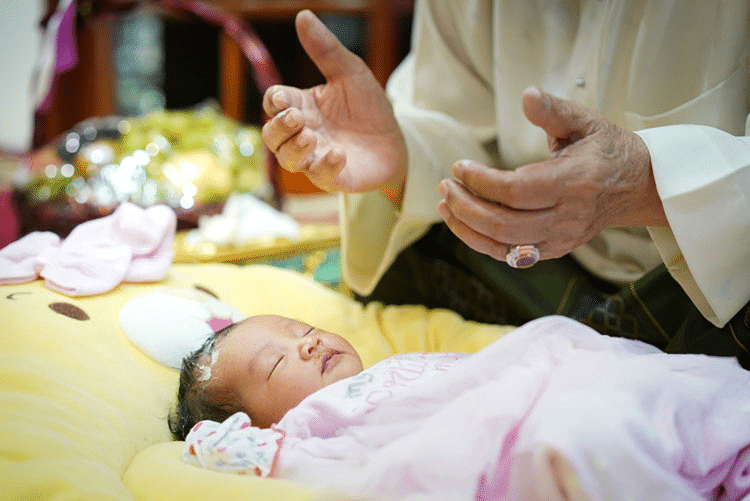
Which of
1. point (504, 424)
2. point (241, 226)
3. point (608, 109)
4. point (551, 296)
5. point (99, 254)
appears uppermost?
point (608, 109)

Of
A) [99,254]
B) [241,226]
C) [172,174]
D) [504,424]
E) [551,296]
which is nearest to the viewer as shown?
[504,424]

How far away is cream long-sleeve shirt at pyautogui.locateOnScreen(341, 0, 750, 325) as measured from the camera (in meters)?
0.80

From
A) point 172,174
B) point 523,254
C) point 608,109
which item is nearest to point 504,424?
point 523,254

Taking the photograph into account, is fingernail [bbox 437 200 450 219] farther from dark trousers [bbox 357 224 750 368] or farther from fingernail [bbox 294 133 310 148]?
dark trousers [bbox 357 224 750 368]

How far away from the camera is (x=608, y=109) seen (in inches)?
42.0

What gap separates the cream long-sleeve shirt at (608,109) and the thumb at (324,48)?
0.76 feet

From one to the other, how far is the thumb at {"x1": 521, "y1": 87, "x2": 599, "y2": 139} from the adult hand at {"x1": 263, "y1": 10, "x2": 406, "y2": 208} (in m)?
0.28

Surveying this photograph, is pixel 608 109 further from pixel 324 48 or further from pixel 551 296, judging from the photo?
pixel 324 48

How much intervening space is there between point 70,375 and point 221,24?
147 centimetres

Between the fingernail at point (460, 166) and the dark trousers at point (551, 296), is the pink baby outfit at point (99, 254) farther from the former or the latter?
the fingernail at point (460, 166)

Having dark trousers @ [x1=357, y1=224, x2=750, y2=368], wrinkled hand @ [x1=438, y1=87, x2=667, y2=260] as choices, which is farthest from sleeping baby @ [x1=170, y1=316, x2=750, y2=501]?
dark trousers @ [x1=357, y1=224, x2=750, y2=368]

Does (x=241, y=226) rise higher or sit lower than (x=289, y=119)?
lower

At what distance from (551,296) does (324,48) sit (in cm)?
56

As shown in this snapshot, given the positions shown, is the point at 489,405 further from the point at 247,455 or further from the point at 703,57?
the point at 703,57
